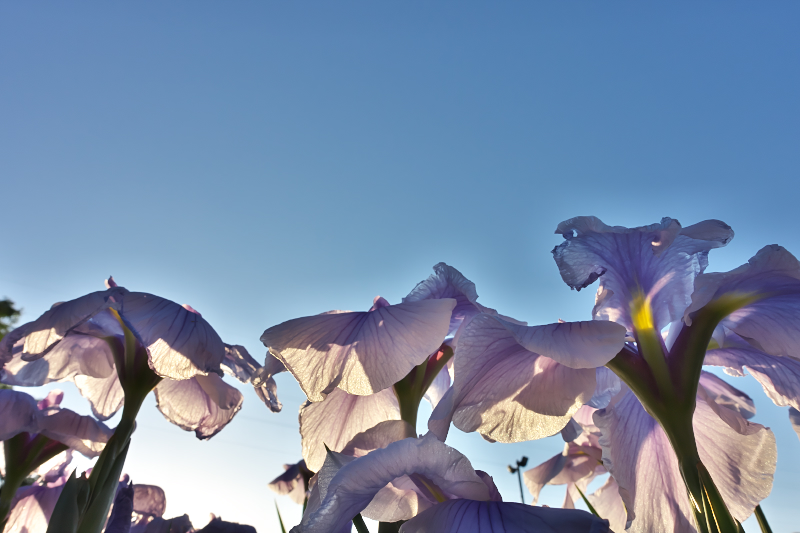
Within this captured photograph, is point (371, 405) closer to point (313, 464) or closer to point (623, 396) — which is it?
point (313, 464)

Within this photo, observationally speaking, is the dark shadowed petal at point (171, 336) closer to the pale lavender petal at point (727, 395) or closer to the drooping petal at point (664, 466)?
the drooping petal at point (664, 466)

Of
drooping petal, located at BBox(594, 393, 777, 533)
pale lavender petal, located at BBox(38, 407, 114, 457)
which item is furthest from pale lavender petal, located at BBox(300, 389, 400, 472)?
pale lavender petal, located at BBox(38, 407, 114, 457)

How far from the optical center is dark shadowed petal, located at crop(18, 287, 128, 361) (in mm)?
729

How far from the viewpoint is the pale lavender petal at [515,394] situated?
0.62 meters

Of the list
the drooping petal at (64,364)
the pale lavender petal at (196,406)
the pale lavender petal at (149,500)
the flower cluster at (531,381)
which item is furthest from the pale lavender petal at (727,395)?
the drooping petal at (64,364)

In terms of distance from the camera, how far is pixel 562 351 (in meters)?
0.53

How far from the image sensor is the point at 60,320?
73 cm

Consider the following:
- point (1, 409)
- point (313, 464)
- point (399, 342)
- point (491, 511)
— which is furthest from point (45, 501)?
point (491, 511)

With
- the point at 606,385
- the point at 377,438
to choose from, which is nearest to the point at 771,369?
the point at 606,385

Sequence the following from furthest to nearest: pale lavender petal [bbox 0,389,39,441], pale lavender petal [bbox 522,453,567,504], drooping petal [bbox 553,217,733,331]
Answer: pale lavender petal [bbox 522,453,567,504] → pale lavender petal [bbox 0,389,39,441] → drooping petal [bbox 553,217,733,331]

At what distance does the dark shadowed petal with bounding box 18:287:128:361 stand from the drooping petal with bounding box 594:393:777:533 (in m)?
0.71

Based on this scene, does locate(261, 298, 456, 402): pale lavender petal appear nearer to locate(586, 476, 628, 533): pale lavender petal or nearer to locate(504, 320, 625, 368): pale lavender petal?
locate(504, 320, 625, 368): pale lavender petal

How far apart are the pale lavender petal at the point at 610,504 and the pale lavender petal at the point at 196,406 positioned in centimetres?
76

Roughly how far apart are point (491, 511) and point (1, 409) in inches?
36.2
